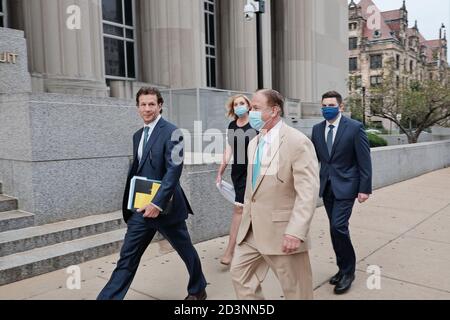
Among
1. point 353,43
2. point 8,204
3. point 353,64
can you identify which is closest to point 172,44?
point 8,204

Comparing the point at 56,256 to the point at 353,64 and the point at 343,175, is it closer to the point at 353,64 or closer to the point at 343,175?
the point at 343,175

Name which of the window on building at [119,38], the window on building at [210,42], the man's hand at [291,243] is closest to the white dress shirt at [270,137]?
the man's hand at [291,243]

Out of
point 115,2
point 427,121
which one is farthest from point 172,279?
point 427,121

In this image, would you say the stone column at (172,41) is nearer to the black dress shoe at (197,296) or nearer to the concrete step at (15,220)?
the concrete step at (15,220)

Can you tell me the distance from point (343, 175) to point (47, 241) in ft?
11.8

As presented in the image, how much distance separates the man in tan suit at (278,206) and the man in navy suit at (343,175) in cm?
132

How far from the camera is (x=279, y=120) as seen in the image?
3.27m

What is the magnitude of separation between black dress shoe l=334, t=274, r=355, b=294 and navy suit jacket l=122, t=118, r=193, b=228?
179cm

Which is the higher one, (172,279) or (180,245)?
(180,245)

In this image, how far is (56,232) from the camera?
537cm

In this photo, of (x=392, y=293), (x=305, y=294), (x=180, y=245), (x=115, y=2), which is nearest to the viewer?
(x=305, y=294)

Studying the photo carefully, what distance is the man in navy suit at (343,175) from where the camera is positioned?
14.2 ft
